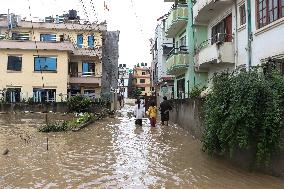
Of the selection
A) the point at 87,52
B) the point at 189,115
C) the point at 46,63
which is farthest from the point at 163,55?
the point at 189,115

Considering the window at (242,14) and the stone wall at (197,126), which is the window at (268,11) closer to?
the window at (242,14)

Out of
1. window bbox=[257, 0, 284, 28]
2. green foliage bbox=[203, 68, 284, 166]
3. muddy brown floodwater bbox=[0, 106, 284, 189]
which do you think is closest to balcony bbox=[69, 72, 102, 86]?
muddy brown floodwater bbox=[0, 106, 284, 189]

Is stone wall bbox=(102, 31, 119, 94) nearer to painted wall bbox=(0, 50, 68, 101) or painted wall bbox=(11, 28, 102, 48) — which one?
painted wall bbox=(11, 28, 102, 48)

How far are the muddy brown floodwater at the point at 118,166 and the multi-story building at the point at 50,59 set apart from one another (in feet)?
80.1

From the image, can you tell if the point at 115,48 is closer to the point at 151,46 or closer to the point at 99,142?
the point at 151,46

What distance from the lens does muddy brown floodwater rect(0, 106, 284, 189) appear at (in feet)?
28.8

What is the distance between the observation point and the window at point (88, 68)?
45781mm

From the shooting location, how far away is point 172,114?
83.9 ft

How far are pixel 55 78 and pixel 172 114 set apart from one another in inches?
792

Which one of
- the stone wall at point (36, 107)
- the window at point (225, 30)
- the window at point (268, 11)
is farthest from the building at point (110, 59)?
the window at point (268, 11)

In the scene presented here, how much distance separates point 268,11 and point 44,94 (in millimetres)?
31523

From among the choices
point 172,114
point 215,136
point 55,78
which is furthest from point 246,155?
point 55,78

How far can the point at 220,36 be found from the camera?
66.3 feet

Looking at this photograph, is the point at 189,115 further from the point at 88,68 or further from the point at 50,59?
the point at 88,68
